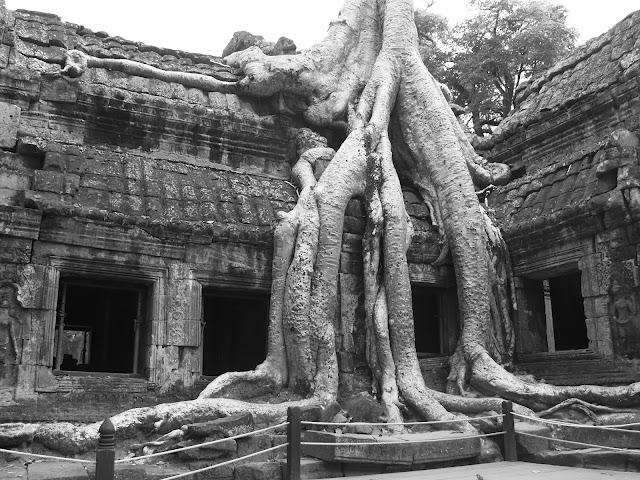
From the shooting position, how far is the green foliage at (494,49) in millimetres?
16344

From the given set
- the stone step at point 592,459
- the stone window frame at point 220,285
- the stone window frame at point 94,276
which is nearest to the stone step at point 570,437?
the stone step at point 592,459

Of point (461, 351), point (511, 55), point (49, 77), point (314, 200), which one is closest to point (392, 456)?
point (461, 351)

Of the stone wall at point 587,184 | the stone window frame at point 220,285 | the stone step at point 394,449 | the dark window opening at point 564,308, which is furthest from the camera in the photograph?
the dark window opening at point 564,308

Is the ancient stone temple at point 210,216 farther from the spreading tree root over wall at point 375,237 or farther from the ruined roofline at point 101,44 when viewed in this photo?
the spreading tree root over wall at point 375,237

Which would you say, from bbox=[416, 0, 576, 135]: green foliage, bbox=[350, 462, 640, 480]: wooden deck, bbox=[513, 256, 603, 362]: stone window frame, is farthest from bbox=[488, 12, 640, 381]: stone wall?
bbox=[416, 0, 576, 135]: green foliage

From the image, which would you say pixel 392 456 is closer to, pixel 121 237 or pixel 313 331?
pixel 313 331

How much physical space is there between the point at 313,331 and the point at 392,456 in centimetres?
164

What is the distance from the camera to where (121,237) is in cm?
589

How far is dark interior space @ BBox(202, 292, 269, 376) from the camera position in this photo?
8500 millimetres

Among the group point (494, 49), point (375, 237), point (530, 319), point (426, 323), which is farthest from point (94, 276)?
point (494, 49)

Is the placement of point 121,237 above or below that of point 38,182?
below

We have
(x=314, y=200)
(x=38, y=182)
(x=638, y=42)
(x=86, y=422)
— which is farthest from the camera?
(x=638, y=42)

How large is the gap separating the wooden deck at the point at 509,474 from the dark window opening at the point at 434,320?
96.6 inches

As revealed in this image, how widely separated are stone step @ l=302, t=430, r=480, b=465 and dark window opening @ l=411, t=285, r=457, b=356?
7.21 ft
